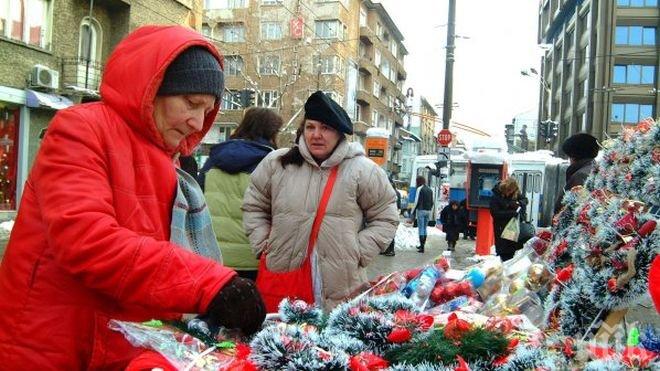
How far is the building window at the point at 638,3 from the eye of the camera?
4928 centimetres

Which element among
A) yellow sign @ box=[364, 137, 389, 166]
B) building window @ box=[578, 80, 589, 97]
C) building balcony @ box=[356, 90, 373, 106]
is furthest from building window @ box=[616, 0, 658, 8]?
yellow sign @ box=[364, 137, 389, 166]

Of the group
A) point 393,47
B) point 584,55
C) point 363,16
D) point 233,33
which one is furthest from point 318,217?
point 393,47

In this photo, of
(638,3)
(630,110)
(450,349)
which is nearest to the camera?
(450,349)

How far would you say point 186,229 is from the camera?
1.83 m

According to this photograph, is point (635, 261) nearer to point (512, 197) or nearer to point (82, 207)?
point (82, 207)

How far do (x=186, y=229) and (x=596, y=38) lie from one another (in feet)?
182

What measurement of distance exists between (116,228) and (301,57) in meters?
33.7

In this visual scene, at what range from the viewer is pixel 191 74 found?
162 cm

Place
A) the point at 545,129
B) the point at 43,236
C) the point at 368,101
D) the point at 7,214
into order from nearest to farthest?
the point at 43,236
the point at 7,214
the point at 545,129
the point at 368,101

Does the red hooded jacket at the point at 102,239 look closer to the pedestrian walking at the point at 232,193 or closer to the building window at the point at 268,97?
the pedestrian walking at the point at 232,193

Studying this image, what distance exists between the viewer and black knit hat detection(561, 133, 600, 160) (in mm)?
5160

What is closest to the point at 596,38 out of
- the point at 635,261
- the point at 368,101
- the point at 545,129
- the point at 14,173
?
the point at 368,101

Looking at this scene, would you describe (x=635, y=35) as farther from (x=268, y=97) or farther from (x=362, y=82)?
(x=268, y=97)

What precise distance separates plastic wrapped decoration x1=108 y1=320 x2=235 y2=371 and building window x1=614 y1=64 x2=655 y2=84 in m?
55.7
